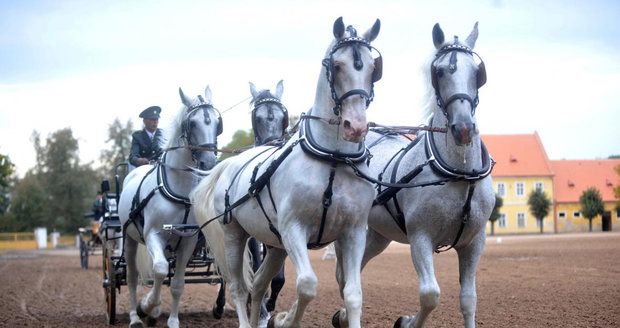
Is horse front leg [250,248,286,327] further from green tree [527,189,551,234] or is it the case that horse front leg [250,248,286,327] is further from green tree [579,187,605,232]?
green tree [527,189,551,234]

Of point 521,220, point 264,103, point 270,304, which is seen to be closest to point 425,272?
point 264,103

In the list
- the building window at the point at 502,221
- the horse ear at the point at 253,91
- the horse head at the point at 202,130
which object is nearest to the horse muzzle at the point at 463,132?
the horse head at the point at 202,130

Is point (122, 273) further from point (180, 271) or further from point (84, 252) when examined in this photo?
point (84, 252)

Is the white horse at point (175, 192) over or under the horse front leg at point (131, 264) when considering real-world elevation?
over

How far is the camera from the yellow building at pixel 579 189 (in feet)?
258

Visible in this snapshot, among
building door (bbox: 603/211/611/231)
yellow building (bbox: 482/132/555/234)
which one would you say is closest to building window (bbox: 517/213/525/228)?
yellow building (bbox: 482/132/555/234)

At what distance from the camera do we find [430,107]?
793 centimetres

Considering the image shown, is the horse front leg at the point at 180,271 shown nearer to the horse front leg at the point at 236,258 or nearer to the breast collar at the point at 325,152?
the horse front leg at the point at 236,258

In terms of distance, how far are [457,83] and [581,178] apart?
266 ft

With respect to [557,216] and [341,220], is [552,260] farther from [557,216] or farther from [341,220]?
[557,216]

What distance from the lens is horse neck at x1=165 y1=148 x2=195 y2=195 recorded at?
401 inches

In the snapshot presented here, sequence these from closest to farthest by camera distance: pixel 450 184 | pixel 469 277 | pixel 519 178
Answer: pixel 450 184, pixel 469 277, pixel 519 178

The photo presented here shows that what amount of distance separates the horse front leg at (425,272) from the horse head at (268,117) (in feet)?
9.70

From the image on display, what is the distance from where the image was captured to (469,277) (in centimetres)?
750
